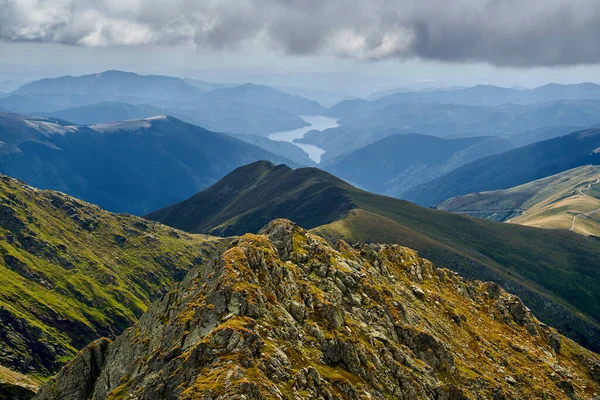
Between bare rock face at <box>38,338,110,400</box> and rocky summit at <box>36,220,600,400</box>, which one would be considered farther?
bare rock face at <box>38,338,110,400</box>

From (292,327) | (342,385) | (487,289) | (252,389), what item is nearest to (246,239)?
(292,327)

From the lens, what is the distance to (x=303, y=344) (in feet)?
192

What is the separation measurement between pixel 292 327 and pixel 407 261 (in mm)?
64489

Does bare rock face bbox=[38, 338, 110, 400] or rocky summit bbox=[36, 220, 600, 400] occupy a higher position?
rocky summit bbox=[36, 220, 600, 400]

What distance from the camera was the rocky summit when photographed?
1996 inches

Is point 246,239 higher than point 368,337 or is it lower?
higher

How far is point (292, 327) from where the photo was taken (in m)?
59.3

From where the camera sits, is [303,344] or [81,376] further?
[81,376]

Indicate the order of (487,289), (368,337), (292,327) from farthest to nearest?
1. (487,289)
2. (368,337)
3. (292,327)

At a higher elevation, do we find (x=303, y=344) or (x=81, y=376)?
(x=303, y=344)

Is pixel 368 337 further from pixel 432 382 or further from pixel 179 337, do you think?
pixel 179 337

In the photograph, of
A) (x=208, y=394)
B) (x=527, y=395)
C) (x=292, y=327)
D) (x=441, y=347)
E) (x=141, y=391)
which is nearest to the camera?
(x=208, y=394)

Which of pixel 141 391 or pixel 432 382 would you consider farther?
pixel 432 382

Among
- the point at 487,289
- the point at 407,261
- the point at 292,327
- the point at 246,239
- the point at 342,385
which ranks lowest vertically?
the point at 487,289
